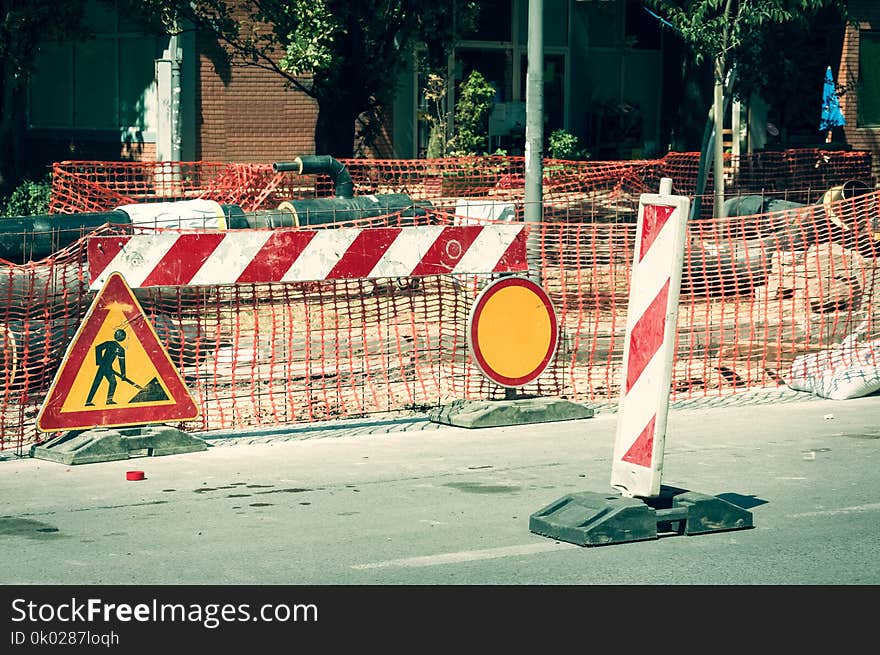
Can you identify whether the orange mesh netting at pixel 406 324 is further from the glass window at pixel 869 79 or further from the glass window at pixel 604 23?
the glass window at pixel 869 79

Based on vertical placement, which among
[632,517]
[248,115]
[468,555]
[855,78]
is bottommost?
[468,555]

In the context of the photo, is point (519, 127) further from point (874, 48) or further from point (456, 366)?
point (456, 366)

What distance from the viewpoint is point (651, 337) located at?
6.78 m

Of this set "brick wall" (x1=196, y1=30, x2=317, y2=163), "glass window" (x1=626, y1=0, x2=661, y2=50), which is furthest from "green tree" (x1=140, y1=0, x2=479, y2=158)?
"glass window" (x1=626, y1=0, x2=661, y2=50)

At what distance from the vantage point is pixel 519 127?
104 ft

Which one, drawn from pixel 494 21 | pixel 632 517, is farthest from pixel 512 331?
pixel 494 21

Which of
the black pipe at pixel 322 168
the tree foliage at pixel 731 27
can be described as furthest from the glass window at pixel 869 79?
the black pipe at pixel 322 168

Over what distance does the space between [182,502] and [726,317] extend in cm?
847

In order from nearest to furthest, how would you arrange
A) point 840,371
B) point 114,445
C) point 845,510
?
point 845,510 → point 114,445 → point 840,371

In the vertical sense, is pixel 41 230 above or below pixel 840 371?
above

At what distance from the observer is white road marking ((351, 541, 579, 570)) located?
6.58 meters

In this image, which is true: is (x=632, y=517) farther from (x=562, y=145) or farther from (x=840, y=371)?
(x=562, y=145)

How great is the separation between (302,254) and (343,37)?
12466 millimetres

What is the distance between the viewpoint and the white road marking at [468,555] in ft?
21.6
